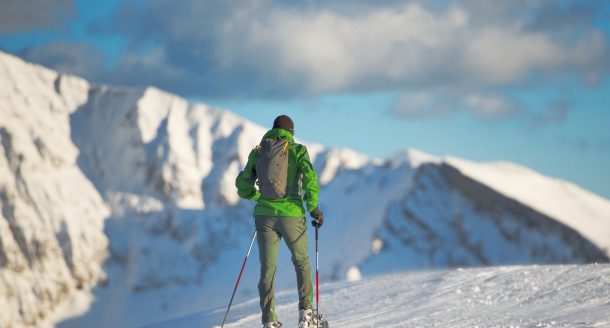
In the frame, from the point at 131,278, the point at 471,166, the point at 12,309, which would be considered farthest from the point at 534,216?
the point at 12,309

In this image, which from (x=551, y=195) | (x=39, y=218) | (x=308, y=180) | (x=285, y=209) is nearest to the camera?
(x=308, y=180)

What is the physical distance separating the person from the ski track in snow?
2706 millimetres

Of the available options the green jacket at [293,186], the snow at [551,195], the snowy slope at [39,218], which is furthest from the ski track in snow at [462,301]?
the snowy slope at [39,218]

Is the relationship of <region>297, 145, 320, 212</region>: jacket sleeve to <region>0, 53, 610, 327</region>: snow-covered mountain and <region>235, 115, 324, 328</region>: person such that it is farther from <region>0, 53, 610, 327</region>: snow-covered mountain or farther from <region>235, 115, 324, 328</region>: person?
<region>0, 53, 610, 327</region>: snow-covered mountain

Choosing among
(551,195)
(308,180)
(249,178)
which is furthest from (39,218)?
(308,180)

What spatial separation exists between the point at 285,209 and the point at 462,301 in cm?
550

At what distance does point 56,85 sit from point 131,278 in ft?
147

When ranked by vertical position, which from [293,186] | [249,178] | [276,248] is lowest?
[276,248]

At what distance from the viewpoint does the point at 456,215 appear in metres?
111

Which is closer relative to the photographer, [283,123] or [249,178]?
[283,123]

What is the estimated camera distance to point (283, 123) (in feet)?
33.1

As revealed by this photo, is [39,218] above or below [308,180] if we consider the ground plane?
above

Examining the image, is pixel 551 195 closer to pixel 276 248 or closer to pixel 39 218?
pixel 39 218

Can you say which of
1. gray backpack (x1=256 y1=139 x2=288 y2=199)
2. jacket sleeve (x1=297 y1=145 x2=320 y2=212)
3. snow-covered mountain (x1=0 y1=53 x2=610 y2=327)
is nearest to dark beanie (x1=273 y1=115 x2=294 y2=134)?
gray backpack (x1=256 y1=139 x2=288 y2=199)
